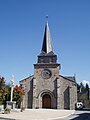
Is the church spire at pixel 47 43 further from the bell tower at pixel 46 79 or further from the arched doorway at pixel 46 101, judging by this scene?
the arched doorway at pixel 46 101

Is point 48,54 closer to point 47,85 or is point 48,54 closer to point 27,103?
point 47,85

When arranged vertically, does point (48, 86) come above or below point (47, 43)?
below

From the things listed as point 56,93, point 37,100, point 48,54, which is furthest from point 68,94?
point 48,54

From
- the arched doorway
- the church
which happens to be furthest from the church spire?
the arched doorway

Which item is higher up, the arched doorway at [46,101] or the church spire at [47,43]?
the church spire at [47,43]

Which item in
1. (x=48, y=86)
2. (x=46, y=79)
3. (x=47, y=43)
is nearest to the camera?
(x=48, y=86)

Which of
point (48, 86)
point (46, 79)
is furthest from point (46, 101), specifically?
point (46, 79)

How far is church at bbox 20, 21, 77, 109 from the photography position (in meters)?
46.6

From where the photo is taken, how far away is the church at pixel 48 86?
153ft

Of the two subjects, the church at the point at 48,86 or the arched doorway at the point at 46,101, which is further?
the arched doorway at the point at 46,101

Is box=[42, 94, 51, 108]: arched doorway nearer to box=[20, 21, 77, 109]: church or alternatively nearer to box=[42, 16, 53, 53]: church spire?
box=[20, 21, 77, 109]: church

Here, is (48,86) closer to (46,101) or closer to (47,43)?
(46,101)

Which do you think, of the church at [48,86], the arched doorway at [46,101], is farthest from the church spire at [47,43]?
the arched doorway at [46,101]

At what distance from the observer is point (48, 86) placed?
4756 cm
